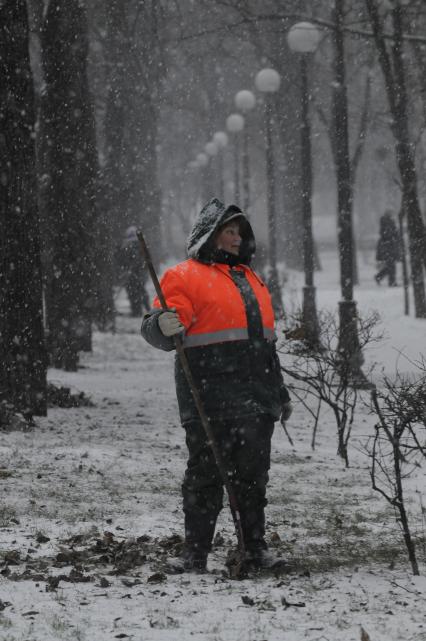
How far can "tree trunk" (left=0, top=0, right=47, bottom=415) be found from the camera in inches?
361

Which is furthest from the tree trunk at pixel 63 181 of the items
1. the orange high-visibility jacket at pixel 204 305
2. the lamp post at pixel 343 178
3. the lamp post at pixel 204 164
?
the lamp post at pixel 204 164

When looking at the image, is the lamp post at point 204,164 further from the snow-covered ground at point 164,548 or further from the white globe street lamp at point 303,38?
the snow-covered ground at point 164,548

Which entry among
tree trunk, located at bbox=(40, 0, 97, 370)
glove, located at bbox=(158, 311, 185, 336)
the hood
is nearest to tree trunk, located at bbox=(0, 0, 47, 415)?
tree trunk, located at bbox=(40, 0, 97, 370)

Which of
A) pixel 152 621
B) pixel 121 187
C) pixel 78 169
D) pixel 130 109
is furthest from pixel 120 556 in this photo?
pixel 130 109

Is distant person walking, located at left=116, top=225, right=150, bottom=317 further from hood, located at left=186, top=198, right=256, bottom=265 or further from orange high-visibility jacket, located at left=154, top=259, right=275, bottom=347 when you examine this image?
orange high-visibility jacket, located at left=154, top=259, right=275, bottom=347

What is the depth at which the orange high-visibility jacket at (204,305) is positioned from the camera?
4715mm

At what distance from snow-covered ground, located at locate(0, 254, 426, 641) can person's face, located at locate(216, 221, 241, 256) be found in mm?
1421

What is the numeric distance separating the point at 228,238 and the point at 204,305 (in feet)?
1.31

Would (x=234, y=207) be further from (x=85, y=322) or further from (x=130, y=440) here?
(x=85, y=322)

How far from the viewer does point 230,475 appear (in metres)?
4.87

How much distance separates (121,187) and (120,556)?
1837cm

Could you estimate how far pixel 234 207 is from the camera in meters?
4.95

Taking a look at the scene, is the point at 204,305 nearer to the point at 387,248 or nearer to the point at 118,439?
the point at 118,439

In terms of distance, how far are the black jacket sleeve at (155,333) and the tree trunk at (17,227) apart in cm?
472
